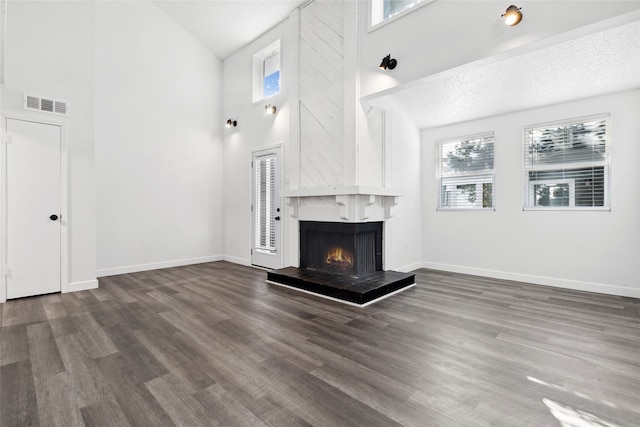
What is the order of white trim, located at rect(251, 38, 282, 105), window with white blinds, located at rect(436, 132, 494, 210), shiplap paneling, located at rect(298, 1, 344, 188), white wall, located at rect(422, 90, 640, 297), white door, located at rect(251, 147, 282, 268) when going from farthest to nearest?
1. white trim, located at rect(251, 38, 282, 105)
2. white door, located at rect(251, 147, 282, 268)
3. window with white blinds, located at rect(436, 132, 494, 210)
4. shiplap paneling, located at rect(298, 1, 344, 188)
5. white wall, located at rect(422, 90, 640, 297)

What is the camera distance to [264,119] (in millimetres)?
5781

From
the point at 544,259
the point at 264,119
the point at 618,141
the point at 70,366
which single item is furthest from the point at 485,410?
the point at 264,119

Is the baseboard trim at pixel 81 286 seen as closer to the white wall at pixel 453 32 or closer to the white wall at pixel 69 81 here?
the white wall at pixel 69 81

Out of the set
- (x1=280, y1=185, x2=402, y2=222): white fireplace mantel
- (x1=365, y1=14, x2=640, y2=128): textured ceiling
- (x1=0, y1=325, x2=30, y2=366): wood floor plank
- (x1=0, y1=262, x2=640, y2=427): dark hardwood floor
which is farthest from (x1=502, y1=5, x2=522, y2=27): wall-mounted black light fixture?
(x1=0, y1=325, x2=30, y2=366): wood floor plank

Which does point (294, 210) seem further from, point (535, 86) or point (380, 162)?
point (535, 86)

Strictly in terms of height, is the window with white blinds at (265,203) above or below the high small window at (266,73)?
below

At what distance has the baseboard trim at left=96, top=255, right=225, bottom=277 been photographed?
5133mm

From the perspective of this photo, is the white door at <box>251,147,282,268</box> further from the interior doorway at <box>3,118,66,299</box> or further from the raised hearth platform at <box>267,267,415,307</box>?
the interior doorway at <box>3,118,66,299</box>

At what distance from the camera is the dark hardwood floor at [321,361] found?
165 cm

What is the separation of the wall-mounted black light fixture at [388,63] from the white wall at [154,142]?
4135 mm

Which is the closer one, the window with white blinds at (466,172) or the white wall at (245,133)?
the window with white blinds at (466,172)

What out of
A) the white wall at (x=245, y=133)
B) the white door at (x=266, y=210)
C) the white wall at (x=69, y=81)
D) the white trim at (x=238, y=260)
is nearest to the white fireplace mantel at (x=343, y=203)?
the white wall at (x=245, y=133)

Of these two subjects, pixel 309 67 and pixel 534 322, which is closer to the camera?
pixel 534 322

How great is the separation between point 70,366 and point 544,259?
542cm
